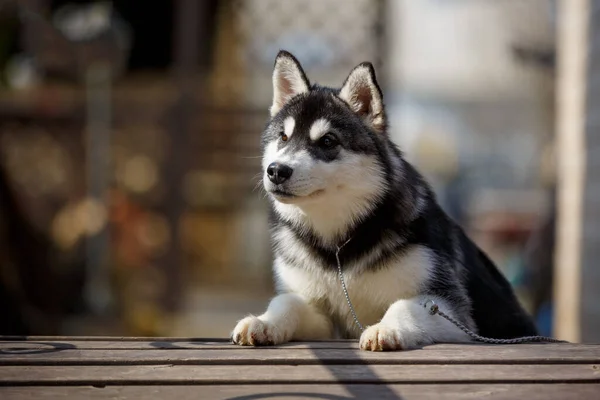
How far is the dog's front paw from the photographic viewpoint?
2674 millimetres

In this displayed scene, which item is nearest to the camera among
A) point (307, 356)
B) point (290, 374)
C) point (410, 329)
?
point (290, 374)

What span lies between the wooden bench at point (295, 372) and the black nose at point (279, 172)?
0.56m

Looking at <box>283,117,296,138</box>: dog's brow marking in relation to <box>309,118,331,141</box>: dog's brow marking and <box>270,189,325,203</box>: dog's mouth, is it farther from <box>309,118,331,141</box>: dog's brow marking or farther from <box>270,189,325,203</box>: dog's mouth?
<box>270,189,325,203</box>: dog's mouth

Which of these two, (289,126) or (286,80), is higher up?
(286,80)

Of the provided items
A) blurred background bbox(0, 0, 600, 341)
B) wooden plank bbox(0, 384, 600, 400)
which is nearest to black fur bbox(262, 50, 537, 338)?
wooden plank bbox(0, 384, 600, 400)

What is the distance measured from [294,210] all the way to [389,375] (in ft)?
3.45

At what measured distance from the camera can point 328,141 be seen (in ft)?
10.5

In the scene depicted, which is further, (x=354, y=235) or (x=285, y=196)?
(x=354, y=235)

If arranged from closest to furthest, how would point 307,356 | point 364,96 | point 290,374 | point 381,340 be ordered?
Result: 1. point 290,374
2. point 307,356
3. point 381,340
4. point 364,96

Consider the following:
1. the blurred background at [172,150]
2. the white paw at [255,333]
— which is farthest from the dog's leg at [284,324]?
the blurred background at [172,150]

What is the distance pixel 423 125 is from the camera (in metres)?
22.8

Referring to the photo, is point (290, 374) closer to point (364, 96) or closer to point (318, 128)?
point (318, 128)

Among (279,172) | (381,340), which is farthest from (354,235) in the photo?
(381,340)

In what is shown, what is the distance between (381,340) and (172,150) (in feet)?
23.0
